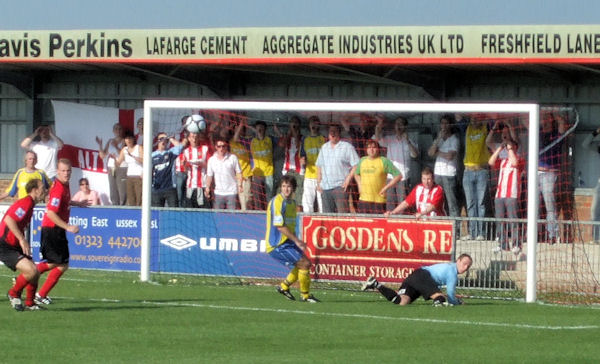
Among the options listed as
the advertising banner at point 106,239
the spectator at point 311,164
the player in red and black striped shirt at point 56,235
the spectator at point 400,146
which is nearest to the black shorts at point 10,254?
the player in red and black striped shirt at point 56,235

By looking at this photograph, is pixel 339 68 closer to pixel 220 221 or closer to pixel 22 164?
pixel 220 221

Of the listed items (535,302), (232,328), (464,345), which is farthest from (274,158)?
(464,345)

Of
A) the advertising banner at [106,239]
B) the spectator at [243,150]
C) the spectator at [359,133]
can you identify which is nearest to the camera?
the spectator at [359,133]

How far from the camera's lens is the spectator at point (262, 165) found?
20.4 m

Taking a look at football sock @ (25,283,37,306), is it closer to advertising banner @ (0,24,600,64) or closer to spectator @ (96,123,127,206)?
advertising banner @ (0,24,600,64)

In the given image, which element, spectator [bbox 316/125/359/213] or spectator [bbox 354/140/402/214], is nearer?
spectator [bbox 354/140/402/214]

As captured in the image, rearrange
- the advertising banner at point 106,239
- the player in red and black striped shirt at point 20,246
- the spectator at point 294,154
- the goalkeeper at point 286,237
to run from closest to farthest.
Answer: the player in red and black striped shirt at point 20,246
the goalkeeper at point 286,237
the advertising banner at point 106,239
the spectator at point 294,154

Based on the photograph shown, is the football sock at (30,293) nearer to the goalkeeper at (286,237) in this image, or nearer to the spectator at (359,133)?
the goalkeeper at (286,237)

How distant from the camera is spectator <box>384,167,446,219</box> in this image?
18.7 m

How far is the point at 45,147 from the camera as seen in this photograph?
2356cm

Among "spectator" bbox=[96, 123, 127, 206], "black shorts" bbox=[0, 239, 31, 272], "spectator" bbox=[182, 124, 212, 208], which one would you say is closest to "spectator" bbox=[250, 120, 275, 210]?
"spectator" bbox=[182, 124, 212, 208]

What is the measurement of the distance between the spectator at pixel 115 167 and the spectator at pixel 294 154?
3.34m

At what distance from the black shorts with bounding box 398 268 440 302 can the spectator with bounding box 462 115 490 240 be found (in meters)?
3.15

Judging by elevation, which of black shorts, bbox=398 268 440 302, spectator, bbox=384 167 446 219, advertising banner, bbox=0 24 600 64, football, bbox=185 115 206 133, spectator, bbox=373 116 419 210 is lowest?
black shorts, bbox=398 268 440 302
